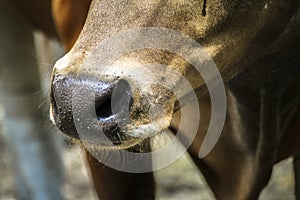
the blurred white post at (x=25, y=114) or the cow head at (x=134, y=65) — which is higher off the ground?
the cow head at (x=134, y=65)

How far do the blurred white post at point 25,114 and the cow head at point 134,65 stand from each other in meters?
1.01

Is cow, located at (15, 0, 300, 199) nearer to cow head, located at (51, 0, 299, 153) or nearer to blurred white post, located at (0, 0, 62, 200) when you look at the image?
cow head, located at (51, 0, 299, 153)

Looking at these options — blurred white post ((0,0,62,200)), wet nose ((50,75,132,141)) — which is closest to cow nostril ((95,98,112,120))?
wet nose ((50,75,132,141))

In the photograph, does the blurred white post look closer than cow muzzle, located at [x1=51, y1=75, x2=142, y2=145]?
No

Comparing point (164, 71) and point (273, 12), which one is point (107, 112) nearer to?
point (164, 71)

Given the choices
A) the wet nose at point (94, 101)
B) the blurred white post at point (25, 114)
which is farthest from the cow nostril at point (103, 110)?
the blurred white post at point (25, 114)

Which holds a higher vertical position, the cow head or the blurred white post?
the cow head

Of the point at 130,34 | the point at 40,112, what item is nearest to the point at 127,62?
the point at 130,34

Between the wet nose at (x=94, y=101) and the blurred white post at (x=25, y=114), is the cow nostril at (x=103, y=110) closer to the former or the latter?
the wet nose at (x=94, y=101)

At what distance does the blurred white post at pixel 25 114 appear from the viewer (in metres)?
2.78

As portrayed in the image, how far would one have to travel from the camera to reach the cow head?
158 centimetres

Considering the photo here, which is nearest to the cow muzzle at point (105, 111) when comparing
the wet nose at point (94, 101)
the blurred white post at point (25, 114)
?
the wet nose at point (94, 101)

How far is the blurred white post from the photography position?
2.78 metres

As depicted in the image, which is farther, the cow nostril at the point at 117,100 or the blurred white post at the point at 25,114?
the blurred white post at the point at 25,114
